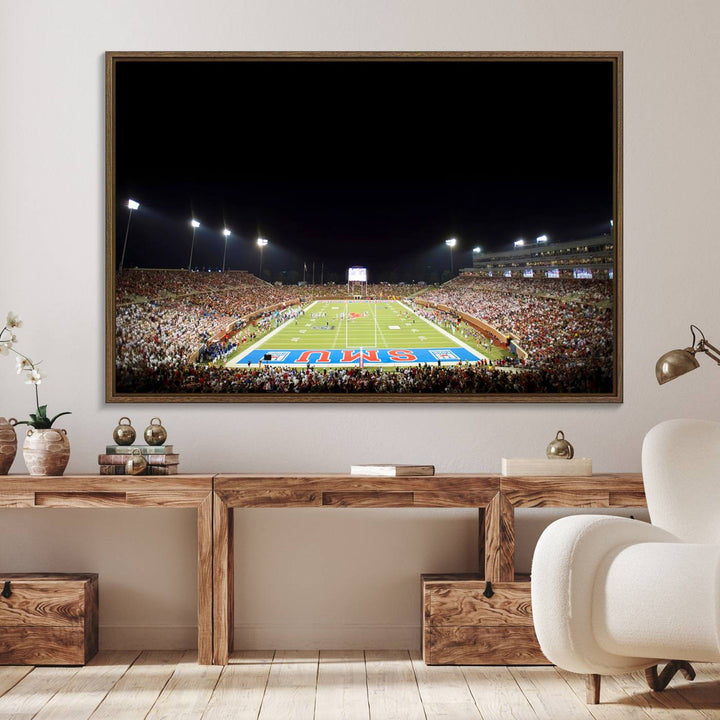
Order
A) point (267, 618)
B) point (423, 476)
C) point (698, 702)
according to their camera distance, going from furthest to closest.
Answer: point (267, 618)
point (423, 476)
point (698, 702)

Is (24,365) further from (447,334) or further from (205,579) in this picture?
(447,334)

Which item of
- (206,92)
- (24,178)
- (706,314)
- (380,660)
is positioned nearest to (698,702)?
(380,660)

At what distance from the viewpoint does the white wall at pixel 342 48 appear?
3.73m

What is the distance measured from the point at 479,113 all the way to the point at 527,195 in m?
0.39

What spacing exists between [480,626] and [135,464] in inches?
54.3

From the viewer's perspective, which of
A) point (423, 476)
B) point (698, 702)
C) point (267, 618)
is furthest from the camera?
point (267, 618)

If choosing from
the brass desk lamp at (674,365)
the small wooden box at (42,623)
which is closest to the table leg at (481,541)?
the brass desk lamp at (674,365)

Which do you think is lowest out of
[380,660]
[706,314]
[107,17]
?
[380,660]

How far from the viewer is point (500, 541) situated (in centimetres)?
330

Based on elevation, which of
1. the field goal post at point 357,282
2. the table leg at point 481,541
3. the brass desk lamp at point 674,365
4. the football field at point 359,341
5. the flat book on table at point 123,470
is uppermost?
the field goal post at point 357,282

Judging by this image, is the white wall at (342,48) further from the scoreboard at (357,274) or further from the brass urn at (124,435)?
the scoreboard at (357,274)

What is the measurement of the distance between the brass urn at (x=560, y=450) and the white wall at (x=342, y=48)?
11.4 inches

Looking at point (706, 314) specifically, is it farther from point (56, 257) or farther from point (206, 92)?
point (56, 257)

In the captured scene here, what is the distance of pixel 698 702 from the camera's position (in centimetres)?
287
